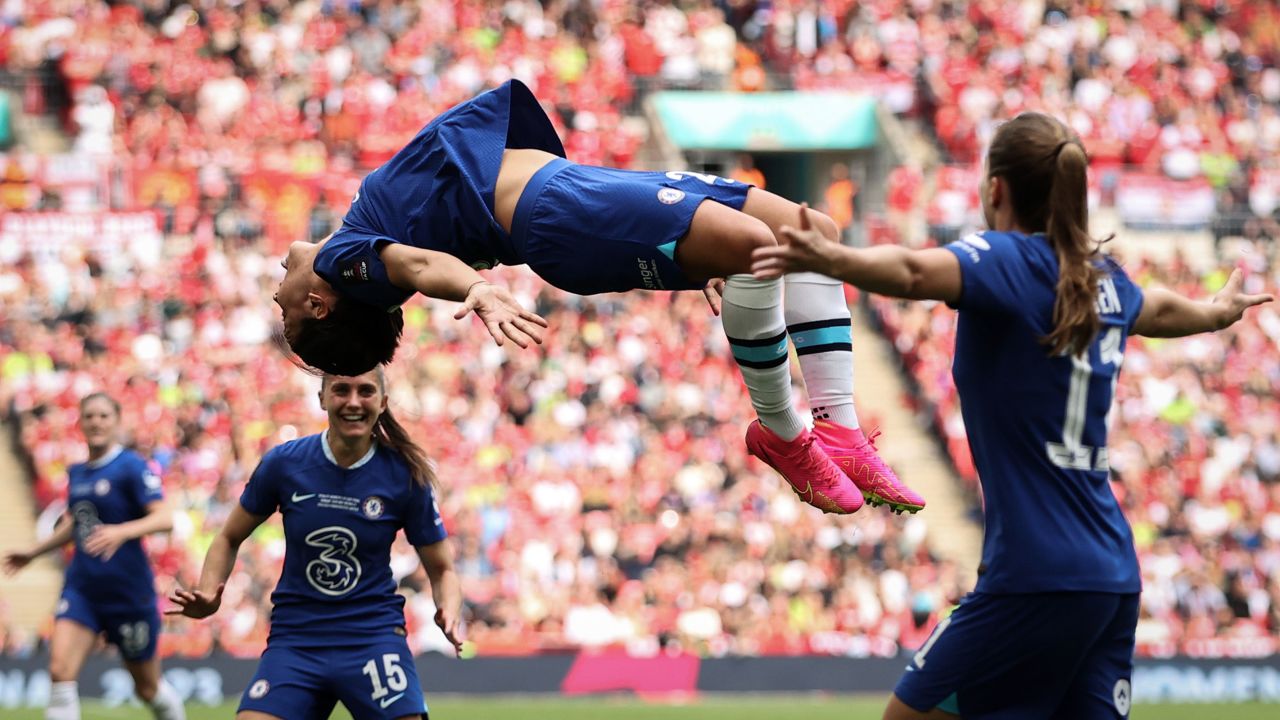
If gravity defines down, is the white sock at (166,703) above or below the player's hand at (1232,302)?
below

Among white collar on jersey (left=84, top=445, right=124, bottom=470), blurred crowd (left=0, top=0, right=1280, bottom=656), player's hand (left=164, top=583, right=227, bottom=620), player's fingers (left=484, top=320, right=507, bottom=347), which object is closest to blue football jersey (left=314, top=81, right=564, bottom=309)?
player's fingers (left=484, top=320, right=507, bottom=347)

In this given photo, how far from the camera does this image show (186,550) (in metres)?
16.8

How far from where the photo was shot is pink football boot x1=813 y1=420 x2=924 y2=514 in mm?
6219

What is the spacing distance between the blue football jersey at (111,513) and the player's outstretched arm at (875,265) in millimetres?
7089

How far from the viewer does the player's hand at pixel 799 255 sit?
4715mm

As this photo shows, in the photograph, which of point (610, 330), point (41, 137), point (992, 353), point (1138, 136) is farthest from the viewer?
point (1138, 136)

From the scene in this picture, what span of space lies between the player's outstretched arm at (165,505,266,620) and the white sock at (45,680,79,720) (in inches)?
137

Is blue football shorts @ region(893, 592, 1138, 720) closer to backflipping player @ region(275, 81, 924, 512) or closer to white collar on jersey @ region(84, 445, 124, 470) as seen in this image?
backflipping player @ region(275, 81, 924, 512)

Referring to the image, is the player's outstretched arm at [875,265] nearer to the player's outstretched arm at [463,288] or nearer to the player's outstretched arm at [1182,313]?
the player's outstretched arm at [463,288]

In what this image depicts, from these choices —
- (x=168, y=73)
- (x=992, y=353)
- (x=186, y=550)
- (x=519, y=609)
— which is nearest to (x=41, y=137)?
(x=168, y=73)

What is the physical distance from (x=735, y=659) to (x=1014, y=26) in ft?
43.3

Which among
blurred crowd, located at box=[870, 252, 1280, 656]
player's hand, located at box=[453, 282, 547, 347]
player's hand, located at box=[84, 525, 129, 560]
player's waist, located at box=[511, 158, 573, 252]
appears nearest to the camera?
player's hand, located at box=[453, 282, 547, 347]

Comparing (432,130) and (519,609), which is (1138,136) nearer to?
(519,609)

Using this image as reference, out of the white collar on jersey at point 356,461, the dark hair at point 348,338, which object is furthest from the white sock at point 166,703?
the dark hair at point 348,338
